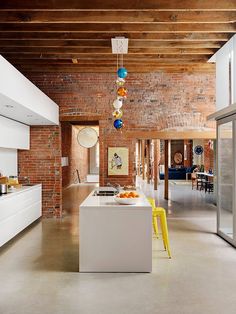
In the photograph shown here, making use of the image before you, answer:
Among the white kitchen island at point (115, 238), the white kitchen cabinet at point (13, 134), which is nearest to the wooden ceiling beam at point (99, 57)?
the white kitchen cabinet at point (13, 134)

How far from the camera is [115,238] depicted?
4531 mm

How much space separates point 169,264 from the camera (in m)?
4.81

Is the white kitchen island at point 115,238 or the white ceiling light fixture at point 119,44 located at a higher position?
the white ceiling light fixture at point 119,44

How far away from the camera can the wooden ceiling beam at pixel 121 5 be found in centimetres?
458

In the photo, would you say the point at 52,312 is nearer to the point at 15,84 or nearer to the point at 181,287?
the point at 181,287

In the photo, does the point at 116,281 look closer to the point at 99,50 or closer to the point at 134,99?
the point at 99,50

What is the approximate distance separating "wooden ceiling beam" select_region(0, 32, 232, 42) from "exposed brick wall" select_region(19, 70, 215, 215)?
2522 millimetres

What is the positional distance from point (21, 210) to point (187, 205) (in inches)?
213

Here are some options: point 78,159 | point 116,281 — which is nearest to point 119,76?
point 116,281

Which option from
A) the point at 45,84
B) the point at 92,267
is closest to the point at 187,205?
the point at 45,84

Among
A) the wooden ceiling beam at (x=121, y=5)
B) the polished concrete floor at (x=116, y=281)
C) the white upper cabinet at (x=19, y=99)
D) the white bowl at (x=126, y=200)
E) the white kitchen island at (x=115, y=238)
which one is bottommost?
the polished concrete floor at (x=116, y=281)

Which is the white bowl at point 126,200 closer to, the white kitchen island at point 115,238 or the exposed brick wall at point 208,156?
the white kitchen island at point 115,238

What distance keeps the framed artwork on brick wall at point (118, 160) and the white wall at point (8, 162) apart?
2.22 meters

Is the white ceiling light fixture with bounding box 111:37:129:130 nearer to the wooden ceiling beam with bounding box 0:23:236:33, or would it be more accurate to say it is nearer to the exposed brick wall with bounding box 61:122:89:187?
the wooden ceiling beam with bounding box 0:23:236:33
